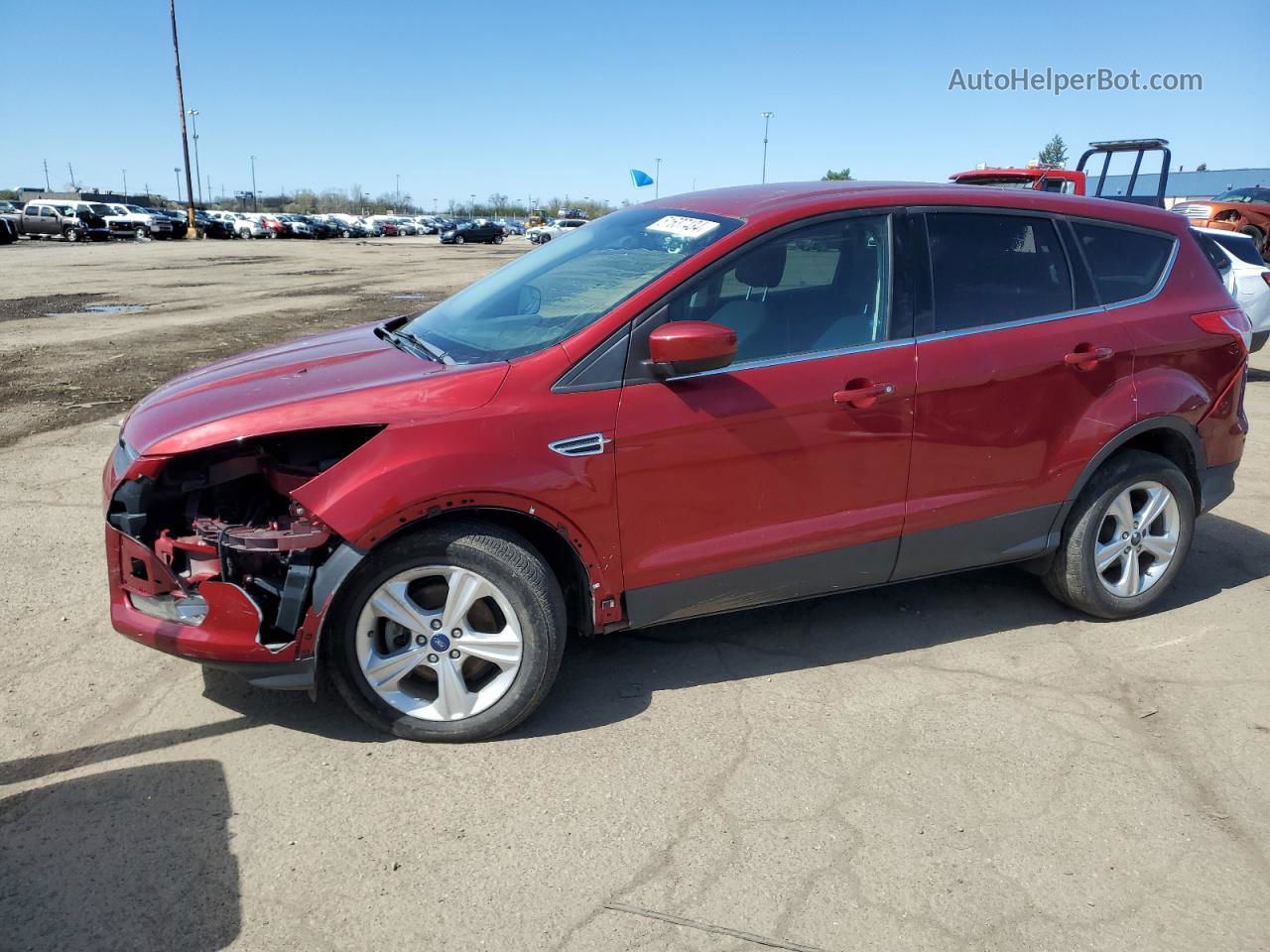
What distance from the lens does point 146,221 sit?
4578 cm

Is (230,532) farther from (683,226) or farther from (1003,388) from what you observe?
(1003,388)

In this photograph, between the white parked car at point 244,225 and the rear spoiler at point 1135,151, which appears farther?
the white parked car at point 244,225

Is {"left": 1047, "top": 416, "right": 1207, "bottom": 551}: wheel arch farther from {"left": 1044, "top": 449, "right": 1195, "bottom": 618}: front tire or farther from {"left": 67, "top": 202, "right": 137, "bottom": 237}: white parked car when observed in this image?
{"left": 67, "top": 202, "right": 137, "bottom": 237}: white parked car

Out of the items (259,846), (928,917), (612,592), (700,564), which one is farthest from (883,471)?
(259,846)

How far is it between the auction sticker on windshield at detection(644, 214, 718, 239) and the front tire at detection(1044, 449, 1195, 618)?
79.9 inches

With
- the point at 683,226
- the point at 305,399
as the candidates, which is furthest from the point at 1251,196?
the point at 305,399

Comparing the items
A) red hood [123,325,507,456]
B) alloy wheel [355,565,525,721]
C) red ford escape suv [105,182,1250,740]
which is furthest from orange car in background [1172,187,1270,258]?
alloy wheel [355,565,525,721]

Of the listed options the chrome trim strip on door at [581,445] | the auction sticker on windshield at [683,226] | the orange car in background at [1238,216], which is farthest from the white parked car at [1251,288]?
the orange car in background at [1238,216]

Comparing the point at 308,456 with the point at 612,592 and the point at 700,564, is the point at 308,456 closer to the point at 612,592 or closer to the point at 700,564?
the point at 612,592

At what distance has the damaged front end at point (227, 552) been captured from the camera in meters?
2.98

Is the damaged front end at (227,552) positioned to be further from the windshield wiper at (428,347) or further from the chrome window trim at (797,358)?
the chrome window trim at (797,358)

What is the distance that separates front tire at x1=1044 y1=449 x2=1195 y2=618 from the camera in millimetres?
4086

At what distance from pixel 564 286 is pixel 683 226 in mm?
541

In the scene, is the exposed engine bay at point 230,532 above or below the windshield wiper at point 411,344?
below
